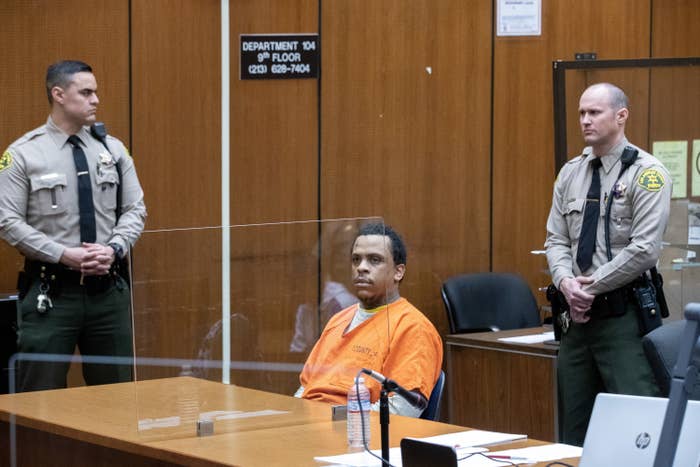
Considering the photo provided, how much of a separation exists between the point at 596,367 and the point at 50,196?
220 cm

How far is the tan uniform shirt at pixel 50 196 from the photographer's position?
475 cm

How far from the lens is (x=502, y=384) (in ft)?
18.2

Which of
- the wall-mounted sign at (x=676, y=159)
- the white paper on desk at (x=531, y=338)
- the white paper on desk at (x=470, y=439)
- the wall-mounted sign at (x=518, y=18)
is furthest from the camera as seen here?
the wall-mounted sign at (x=518, y=18)

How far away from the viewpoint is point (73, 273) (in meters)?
4.79

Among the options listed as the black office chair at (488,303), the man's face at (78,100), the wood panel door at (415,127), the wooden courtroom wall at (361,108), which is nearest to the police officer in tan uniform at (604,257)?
the wooden courtroom wall at (361,108)

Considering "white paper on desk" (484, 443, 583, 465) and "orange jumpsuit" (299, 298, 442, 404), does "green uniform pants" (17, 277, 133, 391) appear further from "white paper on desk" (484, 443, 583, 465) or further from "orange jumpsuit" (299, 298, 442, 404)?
"white paper on desk" (484, 443, 583, 465)

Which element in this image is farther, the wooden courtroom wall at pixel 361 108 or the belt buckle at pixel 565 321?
the wooden courtroom wall at pixel 361 108

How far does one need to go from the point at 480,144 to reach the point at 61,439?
365 cm

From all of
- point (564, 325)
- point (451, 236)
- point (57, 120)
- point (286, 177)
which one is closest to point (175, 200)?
point (286, 177)

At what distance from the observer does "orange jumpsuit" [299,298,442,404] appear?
3.79 metres

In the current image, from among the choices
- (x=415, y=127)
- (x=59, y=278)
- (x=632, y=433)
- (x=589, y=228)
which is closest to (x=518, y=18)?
(x=415, y=127)

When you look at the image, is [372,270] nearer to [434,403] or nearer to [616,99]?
[434,403]

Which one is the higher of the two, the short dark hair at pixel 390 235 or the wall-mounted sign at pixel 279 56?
the wall-mounted sign at pixel 279 56

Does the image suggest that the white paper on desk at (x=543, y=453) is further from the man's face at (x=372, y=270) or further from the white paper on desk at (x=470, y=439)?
the man's face at (x=372, y=270)
